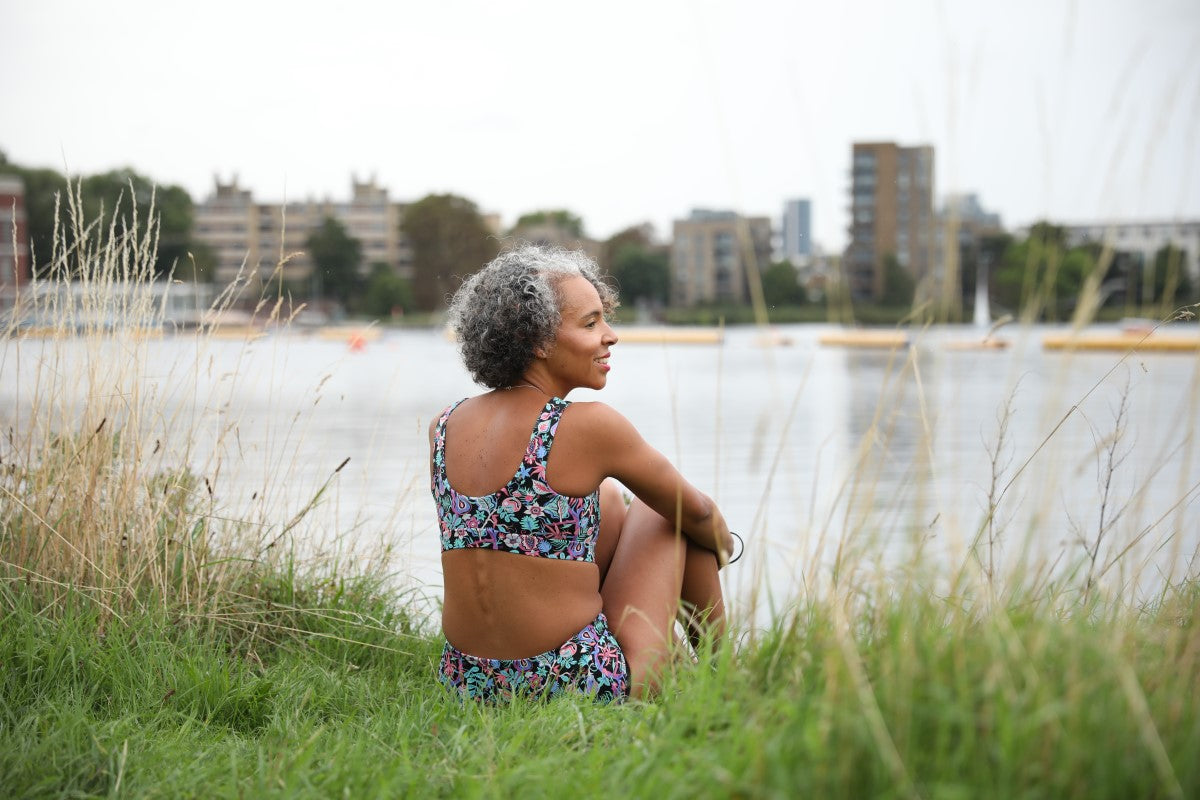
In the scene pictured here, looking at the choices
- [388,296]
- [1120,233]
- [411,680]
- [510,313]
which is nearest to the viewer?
[510,313]

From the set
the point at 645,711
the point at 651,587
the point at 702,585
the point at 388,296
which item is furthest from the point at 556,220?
the point at 645,711

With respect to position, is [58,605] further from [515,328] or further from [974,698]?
[974,698]

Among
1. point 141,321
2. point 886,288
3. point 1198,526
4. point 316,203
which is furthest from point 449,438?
point 316,203

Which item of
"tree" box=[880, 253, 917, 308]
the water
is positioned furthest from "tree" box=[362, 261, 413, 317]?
the water

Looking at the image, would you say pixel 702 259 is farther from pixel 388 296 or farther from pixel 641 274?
pixel 388 296

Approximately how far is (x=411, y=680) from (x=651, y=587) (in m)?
0.62

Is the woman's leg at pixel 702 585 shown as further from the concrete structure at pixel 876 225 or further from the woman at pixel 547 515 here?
the concrete structure at pixel 876 225

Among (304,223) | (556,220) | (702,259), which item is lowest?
(702,259)

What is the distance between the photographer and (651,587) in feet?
6.86

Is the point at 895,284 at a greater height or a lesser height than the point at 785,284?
greater

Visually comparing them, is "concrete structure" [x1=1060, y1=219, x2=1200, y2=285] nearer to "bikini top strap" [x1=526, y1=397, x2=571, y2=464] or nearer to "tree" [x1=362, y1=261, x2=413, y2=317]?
"bikini top strap" [x1=526, y1=397, x2=571, y2=464]

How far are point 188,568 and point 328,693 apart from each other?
673 mm

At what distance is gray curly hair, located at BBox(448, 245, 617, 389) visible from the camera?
208 cm

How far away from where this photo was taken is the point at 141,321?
9.02ft
